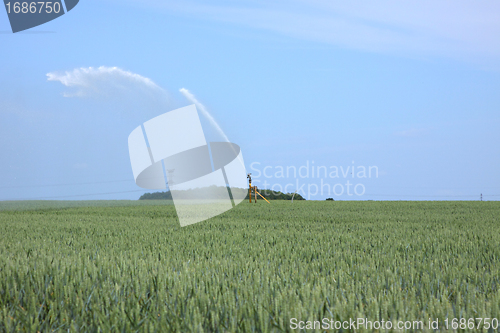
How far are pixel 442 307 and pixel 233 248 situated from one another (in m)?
3.51

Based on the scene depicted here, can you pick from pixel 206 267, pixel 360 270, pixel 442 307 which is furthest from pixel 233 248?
pixel 442 307

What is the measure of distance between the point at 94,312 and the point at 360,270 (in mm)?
2607

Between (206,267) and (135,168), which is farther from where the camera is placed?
(135,168)

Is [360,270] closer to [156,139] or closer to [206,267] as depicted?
[206,267]

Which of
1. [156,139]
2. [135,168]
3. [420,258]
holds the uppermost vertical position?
[156,139]

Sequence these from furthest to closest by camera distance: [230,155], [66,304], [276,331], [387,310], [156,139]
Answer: [230,155] < [156,139] < [66,304] < [387,310] < [276,331]

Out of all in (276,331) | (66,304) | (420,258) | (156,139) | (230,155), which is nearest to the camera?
(276,331)

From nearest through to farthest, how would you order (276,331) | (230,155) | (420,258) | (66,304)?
1. (276,331)
2. (66,304)
3. (420,258)
4. (230,155)

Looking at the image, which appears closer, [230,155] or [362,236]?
[362,236]

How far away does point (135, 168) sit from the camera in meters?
8.73

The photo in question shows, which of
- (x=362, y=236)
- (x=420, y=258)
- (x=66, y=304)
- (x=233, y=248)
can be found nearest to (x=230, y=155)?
(x=362, y=236)

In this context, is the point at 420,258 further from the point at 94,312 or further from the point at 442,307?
the point at 94,312

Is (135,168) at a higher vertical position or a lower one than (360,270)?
higher

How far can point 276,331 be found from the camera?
2.18 m
